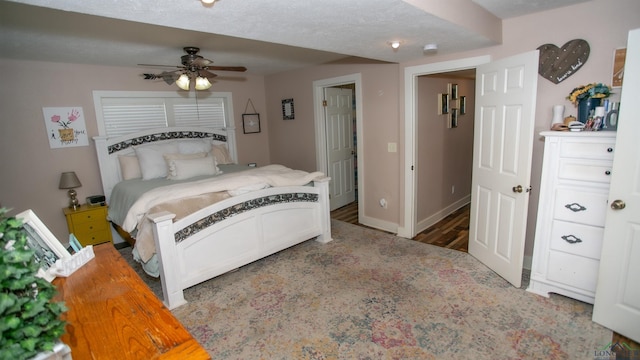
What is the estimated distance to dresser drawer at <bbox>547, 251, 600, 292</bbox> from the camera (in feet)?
7.50

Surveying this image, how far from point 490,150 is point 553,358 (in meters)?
1.62

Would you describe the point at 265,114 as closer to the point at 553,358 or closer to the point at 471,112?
the point at 471,112

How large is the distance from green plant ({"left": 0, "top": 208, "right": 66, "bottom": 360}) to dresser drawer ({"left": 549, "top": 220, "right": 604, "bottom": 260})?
2.88m

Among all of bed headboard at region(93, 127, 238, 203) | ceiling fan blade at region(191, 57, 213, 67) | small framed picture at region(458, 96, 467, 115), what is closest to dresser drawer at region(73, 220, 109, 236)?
bed headboard at region(93, 127, 238, 203)

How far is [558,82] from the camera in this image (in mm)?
2553

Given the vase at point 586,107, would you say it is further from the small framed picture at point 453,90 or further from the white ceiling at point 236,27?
the small framed picture at point 453,90

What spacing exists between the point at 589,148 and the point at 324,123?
3.08 meters

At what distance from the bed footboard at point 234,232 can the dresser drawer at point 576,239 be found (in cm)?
211

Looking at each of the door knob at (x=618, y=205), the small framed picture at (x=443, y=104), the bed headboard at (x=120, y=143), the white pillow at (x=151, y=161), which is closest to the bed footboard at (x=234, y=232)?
the white pillow at (x=151, y=161)

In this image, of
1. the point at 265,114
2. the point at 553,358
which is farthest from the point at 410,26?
the point at 265,114

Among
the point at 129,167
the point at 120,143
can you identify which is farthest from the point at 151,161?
the point at 120,143

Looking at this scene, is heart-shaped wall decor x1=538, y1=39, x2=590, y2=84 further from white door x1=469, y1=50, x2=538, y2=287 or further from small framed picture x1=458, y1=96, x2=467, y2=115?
small framed picture x1=458, y1=96, x2=467, y2=115

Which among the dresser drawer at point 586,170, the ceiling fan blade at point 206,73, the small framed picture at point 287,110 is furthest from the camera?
the small framed picture at point 287,110

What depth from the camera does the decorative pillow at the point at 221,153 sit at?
4645mm
